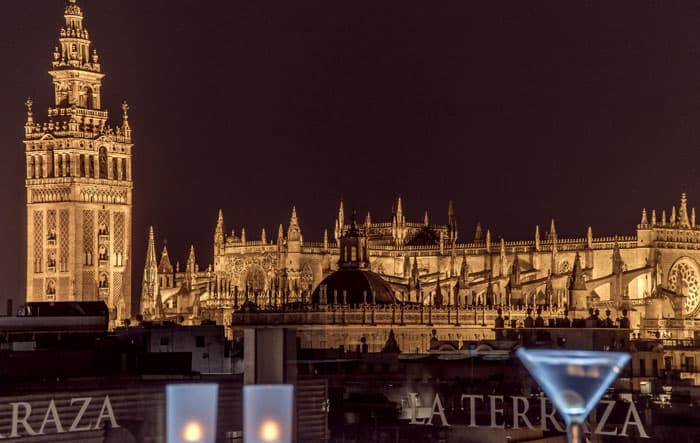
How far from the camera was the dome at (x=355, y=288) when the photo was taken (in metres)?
113

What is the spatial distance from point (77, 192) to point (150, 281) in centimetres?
1043

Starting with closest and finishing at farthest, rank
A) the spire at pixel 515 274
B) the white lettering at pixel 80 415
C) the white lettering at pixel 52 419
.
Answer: the white lettering at pixel 52 419 < the white lettering at pixel 80 415 < the spire at pixel 515 274

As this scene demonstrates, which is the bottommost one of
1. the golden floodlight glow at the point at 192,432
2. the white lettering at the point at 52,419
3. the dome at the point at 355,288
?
the white lettering at the point at 52,419

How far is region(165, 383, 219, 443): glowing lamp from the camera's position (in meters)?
23.2

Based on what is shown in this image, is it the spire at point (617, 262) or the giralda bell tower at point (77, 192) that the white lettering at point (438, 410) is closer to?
the spire at point (617, 262)

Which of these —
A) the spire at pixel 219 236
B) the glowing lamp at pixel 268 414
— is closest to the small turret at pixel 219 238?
the spire at pixel 219 236

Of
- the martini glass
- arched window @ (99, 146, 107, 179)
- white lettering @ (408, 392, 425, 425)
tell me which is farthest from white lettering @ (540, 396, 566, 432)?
arched window @ (99, 146, 107, 179)

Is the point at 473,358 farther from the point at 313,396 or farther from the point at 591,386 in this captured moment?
the point at 591,386

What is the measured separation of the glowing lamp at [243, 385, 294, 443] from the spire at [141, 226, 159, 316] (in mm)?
113792

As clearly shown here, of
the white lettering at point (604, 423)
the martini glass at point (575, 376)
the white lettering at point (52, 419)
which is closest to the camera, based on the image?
the martini glass at point (575, 376)

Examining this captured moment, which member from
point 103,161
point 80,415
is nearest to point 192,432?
point 80,415

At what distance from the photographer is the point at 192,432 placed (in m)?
23.2

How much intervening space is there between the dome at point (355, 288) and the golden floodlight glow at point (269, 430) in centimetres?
8710

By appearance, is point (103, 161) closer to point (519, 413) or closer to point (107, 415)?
point (519, 413)
